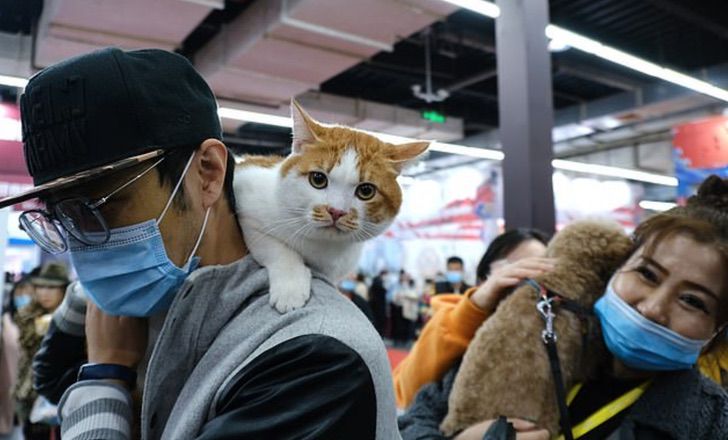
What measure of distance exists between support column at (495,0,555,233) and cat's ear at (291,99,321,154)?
1.85 m

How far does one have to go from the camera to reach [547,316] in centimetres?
152

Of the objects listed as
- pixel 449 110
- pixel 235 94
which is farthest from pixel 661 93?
pixel 235 94

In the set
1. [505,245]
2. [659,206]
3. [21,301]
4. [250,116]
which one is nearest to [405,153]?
[505,245]

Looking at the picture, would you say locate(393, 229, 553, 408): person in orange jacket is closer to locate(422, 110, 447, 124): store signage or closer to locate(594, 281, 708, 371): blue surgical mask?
locate(594, 281, 708, 371): blue surgical mask

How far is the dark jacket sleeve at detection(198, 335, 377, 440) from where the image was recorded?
0.71 metres

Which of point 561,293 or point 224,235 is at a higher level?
point 224,235

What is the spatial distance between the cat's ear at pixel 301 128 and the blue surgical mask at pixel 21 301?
370 centimetres

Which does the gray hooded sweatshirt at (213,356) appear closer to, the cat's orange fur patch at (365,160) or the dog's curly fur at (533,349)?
the cat's orange fur patch at (365,160)

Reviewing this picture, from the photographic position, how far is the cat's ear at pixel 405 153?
1.33 metres

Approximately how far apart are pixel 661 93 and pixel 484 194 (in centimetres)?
294

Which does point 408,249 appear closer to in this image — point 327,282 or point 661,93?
point 661,93

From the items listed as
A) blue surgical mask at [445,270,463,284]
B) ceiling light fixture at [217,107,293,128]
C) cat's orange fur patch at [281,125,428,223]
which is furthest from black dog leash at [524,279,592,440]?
blue surgical mask at [445,270,463,284]

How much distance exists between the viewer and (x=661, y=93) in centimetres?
817

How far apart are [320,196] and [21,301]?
4.00 metres
